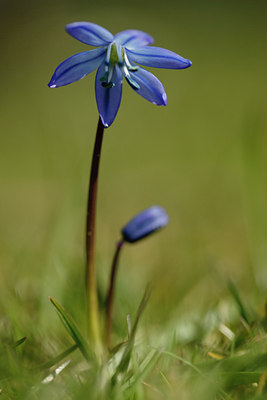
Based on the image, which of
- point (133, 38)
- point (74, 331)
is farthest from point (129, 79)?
point (74, 331)

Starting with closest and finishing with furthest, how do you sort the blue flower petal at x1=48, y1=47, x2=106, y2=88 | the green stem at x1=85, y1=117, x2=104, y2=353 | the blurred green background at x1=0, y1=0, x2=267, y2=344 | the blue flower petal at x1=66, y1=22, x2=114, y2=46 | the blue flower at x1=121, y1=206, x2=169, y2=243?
the blue flower petal at x1=66, y1=22, x2=114, y2=46 < the blue flower petal at x1=48, y1=47, x2=106, y2=88 < the green stem at x1=85, y1=117, x2=104, y2=353 < the blue flower at x1=121, y1=206, x2=169, y2=243 < the blurred green background at x1=0, y1=0, x2=267, y2=344

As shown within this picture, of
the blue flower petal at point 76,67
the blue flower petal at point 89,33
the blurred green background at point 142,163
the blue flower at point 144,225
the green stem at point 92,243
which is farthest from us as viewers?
the blurred green background at point 142,163

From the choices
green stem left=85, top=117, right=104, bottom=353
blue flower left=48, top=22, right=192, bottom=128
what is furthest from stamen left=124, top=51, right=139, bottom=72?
green stem left=85, top=117, right=104, bottom=353

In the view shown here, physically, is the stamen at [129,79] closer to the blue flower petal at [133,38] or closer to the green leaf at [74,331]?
the blue flower petal at [133,38]

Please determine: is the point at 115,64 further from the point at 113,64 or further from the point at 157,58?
the point at 157,58

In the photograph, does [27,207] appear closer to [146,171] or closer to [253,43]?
[146,171]

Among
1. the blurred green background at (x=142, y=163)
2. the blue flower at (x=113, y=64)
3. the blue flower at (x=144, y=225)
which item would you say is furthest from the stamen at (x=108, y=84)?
the blurred green background at (x=142, y=163)

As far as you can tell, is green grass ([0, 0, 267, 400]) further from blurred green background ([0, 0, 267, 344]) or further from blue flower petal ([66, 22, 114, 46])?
blue flower petal ([66, 22, 114, 46])
